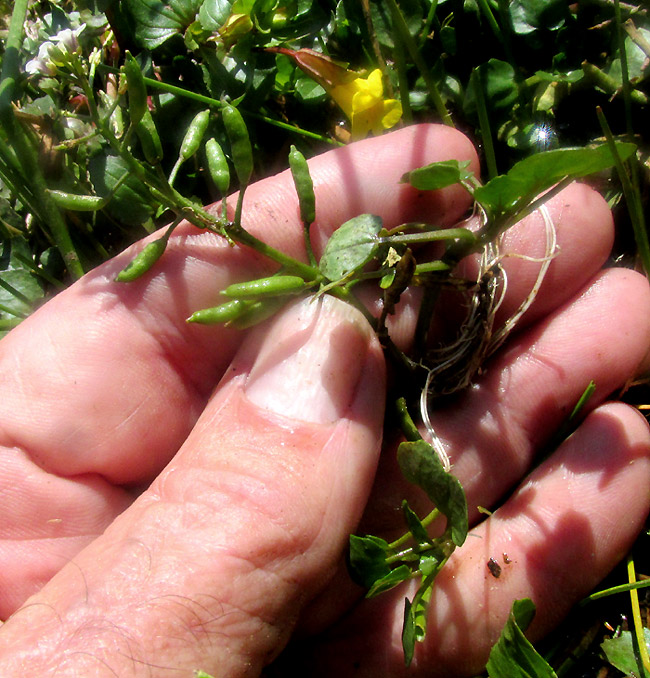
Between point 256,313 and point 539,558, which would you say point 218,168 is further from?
point 539,558

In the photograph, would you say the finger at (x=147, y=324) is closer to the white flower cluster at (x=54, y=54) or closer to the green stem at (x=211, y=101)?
the green stem at (x=211, y=101)

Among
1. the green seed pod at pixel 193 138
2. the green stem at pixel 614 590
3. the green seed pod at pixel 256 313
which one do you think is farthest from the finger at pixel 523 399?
the green seed pod at pixel 193 138

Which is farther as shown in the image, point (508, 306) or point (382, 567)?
point (508, 306)

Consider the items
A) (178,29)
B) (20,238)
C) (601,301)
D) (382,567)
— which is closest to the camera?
(382,567)

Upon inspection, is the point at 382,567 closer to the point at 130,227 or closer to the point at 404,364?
the point at 404,364

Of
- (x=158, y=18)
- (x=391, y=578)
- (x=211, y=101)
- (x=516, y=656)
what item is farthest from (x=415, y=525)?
(x=158, y=18)

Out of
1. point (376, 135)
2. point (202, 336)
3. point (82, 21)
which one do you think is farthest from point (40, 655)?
point (82, 21)
